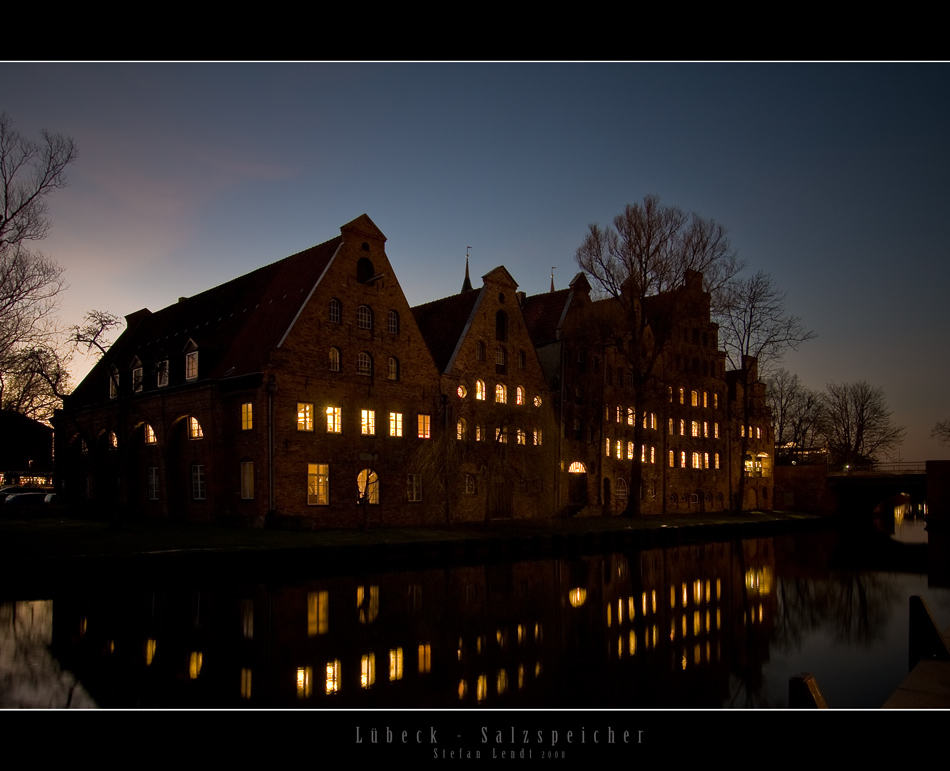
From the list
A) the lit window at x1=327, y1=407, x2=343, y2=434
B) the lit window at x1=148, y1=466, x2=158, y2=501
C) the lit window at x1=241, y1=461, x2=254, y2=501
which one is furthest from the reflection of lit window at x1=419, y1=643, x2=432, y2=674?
the lit window at x1=148, y1=466, x2=158, y2=501

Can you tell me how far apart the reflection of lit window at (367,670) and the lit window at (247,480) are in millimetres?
19778

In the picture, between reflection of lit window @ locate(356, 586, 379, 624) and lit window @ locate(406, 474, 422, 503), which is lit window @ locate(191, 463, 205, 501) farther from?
reflection of lit window @ locate(356, 586, 379, 624)

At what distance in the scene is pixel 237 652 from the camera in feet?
40.2

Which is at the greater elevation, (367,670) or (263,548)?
(263,548)

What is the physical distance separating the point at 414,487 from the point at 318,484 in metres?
5.16

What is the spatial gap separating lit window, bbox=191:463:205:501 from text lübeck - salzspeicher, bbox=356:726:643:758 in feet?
95.2

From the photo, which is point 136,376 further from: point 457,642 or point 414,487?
point 457,642

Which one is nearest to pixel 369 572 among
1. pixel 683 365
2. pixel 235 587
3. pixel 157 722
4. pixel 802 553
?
pixel 235 587

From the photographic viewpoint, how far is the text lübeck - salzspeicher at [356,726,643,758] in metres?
5.70

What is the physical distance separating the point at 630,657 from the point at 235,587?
10897 mm

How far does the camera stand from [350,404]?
32906 mm

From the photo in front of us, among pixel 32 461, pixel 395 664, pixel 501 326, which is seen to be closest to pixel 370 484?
pixel 501 326

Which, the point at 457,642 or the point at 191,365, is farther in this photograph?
the point at 191,365

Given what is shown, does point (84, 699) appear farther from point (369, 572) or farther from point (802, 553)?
point (802, 553)
